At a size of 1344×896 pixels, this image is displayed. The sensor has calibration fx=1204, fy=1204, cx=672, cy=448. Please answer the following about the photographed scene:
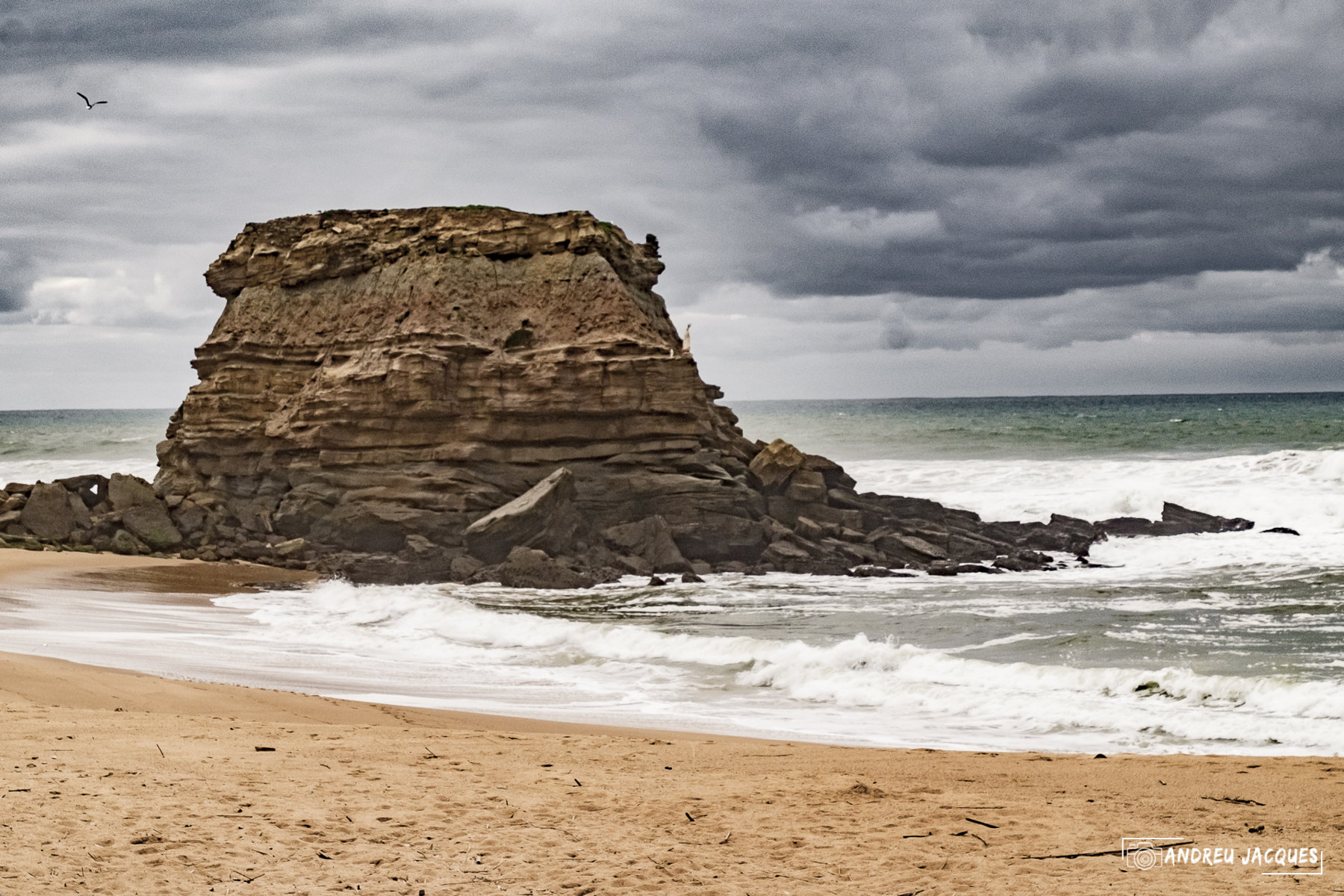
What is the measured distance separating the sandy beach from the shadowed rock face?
581 inches

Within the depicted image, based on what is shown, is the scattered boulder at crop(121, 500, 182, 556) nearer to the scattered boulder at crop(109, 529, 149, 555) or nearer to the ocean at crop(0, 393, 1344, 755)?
the scattered boulder at crop(109, 529, 149, 555)

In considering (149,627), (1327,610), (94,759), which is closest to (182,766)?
(94,759)

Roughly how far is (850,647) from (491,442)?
40.9 feet

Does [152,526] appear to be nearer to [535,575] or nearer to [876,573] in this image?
[535,575]

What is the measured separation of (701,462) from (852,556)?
3.70 metres

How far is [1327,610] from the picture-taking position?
1750 cm

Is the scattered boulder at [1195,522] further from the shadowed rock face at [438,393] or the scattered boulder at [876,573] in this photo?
the shadowed rock face at [438,393]

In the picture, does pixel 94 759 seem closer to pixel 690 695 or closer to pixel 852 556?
pixel 690 695

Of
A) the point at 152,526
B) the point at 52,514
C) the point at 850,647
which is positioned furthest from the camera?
the point at 52,514

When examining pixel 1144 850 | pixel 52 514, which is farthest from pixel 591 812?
pixel 52 514

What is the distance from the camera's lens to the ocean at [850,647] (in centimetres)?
1166

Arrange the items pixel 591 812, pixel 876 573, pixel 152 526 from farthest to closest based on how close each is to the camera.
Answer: pixel 152 526 < pixel 876 573 < pixel 591 812

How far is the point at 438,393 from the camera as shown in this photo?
2542cm

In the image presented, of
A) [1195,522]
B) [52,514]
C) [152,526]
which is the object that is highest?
[1195,522]
